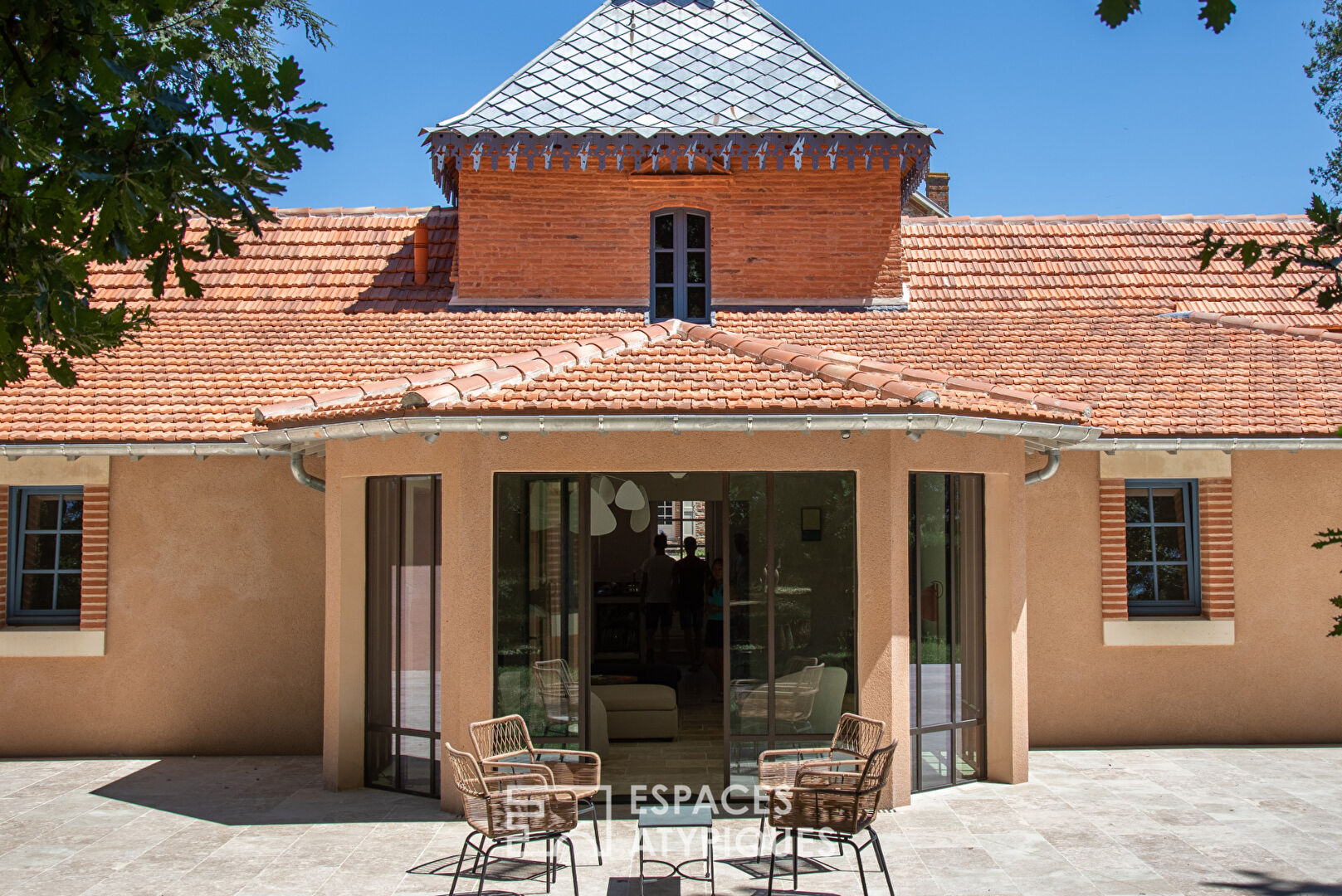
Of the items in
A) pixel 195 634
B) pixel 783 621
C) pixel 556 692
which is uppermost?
pixel 783 621

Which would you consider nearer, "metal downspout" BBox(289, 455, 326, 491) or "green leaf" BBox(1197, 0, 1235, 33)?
"green leaf" BBox(1197, 0, 1235, 33)

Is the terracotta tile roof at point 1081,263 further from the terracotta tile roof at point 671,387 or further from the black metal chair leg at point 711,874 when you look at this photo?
the black metal chair leg at point 711,874

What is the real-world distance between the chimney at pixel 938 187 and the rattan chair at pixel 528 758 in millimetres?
16427

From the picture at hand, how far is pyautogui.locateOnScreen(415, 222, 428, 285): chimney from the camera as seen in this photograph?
1342 centimetres

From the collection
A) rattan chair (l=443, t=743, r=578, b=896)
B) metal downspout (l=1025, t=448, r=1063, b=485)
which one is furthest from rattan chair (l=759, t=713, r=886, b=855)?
metal downspout (l=1025, t=448, r=1063, b=485)

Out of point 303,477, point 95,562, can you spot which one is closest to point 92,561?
point 95,562

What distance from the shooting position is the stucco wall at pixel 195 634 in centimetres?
1038

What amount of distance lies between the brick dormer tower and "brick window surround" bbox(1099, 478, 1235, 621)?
3708 millimetres

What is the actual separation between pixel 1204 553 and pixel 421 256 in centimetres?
905

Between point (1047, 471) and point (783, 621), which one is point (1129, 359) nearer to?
point (1047, 471)

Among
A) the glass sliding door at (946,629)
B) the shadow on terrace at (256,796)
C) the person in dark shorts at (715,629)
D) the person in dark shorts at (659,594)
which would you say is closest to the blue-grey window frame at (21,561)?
the shadow on terrace at (256,796)

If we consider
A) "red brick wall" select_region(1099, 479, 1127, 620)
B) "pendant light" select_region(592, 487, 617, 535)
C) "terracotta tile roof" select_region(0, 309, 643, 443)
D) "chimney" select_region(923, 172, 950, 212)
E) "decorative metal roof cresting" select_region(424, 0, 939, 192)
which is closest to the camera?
"pendant light" select_region(592, 487, 617, 535)

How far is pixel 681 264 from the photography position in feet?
43.4

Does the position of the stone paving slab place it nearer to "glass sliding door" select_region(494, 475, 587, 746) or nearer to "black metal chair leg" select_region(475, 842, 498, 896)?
"black metal chair leg" select_region(475, 842, 498, 896)
